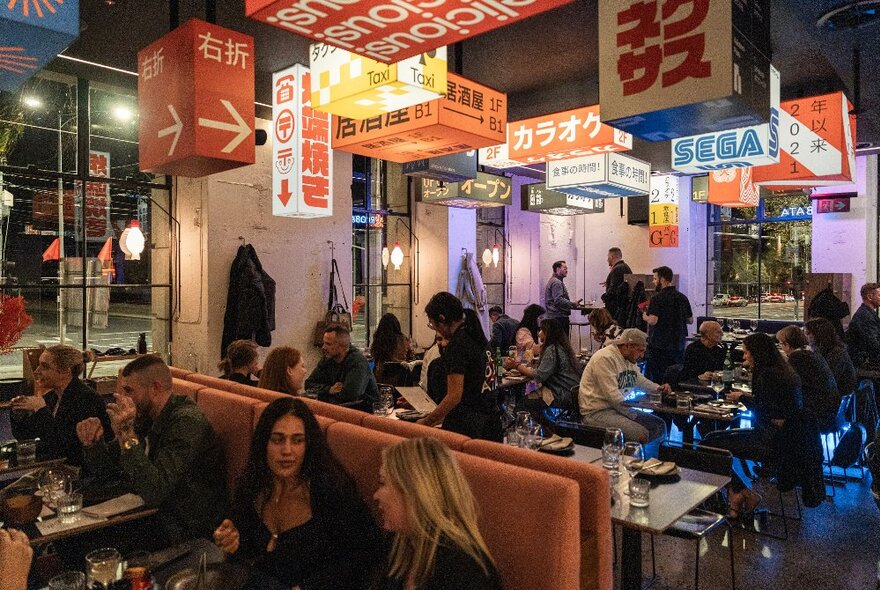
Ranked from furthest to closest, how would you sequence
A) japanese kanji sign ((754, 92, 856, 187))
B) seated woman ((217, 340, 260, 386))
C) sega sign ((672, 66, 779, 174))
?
1. japanese kanji sign ((754, 92, 856, 187))
2. sega sign ((672, 66, 779, 174))
3. seated woman ((217, 340, 260, 386))

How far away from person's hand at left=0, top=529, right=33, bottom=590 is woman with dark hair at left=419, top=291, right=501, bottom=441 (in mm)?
2480

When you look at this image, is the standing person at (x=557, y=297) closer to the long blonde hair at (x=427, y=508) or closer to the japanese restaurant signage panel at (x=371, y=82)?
the japanese restaurant signage panel at (x=371, y=82)

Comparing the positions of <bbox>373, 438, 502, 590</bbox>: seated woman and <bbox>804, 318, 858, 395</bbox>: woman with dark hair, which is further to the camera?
<bbox>804, 318, 858, 395</bbox>: woman with dark hair

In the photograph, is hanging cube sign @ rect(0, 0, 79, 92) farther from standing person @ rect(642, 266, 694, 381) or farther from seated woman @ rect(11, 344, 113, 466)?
standing person @ rect(642, 266, 694, 381)

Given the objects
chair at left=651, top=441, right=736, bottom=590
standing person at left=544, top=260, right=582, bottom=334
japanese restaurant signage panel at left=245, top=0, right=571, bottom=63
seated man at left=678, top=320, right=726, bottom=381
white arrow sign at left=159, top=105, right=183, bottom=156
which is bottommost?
chair at left=651, top=441, right=736, bottom=590

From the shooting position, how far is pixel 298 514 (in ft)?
8.78

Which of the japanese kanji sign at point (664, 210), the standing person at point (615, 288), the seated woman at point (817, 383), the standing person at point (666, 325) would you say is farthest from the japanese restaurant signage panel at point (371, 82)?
the japanese kanji sign at point (664, 210)

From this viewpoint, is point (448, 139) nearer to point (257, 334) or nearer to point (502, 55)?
point (502, 55)

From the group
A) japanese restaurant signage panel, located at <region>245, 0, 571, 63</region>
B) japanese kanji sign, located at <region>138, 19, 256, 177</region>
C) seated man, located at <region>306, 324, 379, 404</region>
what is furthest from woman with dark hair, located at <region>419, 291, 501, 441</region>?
japanese restaurant signage panel, located at <region>245, 0, 571, 63</region>

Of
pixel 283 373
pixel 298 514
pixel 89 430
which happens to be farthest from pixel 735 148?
pixel 89 430

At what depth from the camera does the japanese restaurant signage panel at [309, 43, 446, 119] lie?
148 inches

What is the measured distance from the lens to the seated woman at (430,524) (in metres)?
1.84

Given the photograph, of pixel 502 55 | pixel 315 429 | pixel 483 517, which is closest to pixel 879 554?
pixel 483 517

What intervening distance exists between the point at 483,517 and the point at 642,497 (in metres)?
0.89
